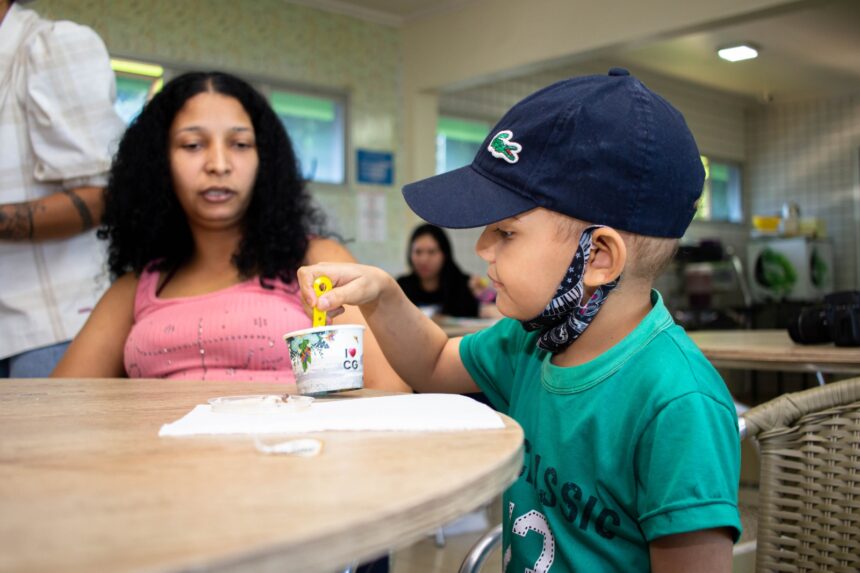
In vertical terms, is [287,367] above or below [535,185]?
below

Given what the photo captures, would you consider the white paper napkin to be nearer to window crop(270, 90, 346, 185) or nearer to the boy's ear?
the boy's ear

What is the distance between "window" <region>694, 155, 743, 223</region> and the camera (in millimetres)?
9695

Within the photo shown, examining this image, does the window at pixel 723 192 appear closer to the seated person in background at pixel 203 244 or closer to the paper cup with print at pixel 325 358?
the seated person in background at pixel 203 244

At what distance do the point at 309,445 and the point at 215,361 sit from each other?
3.20 ft

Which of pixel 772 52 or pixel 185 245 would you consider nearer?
pixel 185 245

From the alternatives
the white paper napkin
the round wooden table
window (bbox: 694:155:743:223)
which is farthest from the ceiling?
the round wooden table

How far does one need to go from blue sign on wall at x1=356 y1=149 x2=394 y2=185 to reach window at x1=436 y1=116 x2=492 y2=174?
0.52m

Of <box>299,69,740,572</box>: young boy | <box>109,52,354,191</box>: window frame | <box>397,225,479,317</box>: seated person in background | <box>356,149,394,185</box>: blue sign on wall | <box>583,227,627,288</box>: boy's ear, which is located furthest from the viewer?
<box>356,149,394,185</box>: blue sign on wall

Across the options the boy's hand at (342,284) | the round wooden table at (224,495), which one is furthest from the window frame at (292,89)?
the round wooden table at (224,495)

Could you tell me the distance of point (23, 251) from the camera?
5.93ft

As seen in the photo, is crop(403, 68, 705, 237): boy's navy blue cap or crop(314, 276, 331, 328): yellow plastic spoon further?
crop(314, 276, 331, 328): yellow plastic spoon

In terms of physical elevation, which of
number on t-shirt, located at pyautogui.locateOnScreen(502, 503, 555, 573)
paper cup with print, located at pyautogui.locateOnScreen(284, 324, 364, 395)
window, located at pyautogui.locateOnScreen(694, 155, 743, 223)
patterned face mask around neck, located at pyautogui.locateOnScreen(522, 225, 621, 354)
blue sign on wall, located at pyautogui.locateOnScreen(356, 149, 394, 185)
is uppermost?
window, located at pyautogui.locateOnScreen(694, 155, 743, 223)

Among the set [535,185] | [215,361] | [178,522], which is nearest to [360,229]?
[215,361]

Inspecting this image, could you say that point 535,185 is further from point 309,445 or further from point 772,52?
point 772,52
